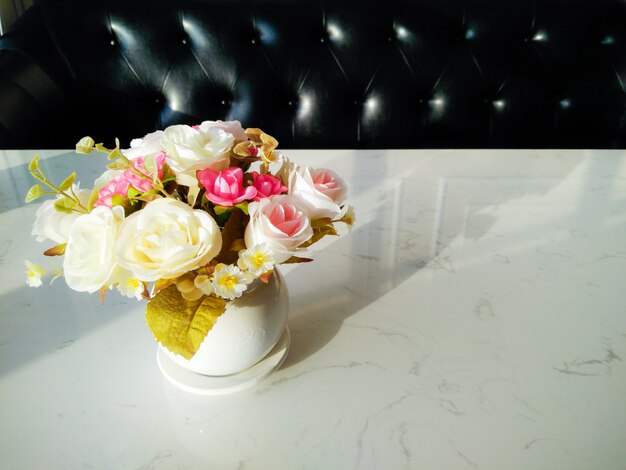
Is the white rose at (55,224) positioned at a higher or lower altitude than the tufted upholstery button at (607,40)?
lower

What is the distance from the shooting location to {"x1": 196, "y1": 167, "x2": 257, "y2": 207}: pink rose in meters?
0.37

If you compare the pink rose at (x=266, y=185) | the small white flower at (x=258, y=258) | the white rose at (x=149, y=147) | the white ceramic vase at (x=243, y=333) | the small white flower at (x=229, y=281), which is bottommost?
the white ceramic vase at (x=243, y=333)

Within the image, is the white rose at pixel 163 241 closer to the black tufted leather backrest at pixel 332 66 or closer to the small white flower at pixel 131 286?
the small white flower at pixel 131 286

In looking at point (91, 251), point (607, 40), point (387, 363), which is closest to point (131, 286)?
point (91, 251)

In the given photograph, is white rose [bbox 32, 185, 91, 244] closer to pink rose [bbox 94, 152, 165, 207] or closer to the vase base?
pink rose [bbox 94, 152, 165, 207]

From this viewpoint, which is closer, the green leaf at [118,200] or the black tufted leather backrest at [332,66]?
the green leaf at [118,200]

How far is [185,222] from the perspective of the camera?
35 centimetres

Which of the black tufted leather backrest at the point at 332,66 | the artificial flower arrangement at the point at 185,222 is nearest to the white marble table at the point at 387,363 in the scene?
the artificial flower arrangement at the point at 185,222

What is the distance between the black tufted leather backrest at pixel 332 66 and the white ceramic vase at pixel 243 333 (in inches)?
35.3

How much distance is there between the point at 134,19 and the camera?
1189 millimetres

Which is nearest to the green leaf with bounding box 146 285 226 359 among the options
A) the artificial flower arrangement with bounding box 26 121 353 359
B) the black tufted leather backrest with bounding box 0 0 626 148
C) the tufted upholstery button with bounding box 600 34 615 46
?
the artificial flower arrangement with bounding box 26 121 353 359

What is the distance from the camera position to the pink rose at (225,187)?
37 centimetres

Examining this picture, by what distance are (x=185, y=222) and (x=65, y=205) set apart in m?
0.11

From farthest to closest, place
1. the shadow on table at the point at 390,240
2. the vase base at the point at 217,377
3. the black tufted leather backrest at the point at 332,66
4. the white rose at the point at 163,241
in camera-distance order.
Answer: the black tufted leather backrest at the point at 332,66 < the shadow on table at the point at 390,240 < the vase base at the point at 217,377 < the white rose at the point at 163,241
